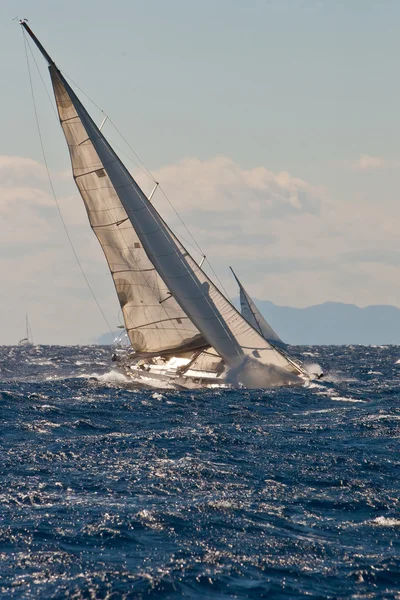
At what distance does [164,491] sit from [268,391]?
24743 millimetres

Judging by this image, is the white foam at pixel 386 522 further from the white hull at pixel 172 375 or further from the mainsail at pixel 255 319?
the mainsail at pixel 255 319

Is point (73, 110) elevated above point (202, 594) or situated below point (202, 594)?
above

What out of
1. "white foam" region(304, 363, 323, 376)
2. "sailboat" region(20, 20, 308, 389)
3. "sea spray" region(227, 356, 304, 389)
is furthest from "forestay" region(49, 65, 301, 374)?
"white foam" region(304, 363, 323, 376)

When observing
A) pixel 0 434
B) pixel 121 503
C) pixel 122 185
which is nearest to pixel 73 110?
pixel 122 185

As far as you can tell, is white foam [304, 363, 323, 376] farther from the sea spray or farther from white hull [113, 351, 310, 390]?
the sea spray

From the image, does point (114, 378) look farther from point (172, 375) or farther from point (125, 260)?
point (125, 260)

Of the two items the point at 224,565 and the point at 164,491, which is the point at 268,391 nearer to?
the point at 164,491

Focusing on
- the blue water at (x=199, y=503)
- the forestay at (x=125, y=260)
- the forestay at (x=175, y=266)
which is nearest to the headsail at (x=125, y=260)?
the forestay at (x=125, y=260)

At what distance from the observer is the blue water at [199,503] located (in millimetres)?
16234

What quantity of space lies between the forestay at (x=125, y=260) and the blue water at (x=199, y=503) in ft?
49.1

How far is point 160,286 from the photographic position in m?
53.1

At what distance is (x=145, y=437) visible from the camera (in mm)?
30969

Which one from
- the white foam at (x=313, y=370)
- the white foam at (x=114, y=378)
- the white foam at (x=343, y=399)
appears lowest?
the white foam at (x=343, y=399)

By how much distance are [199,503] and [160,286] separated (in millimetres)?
32287
